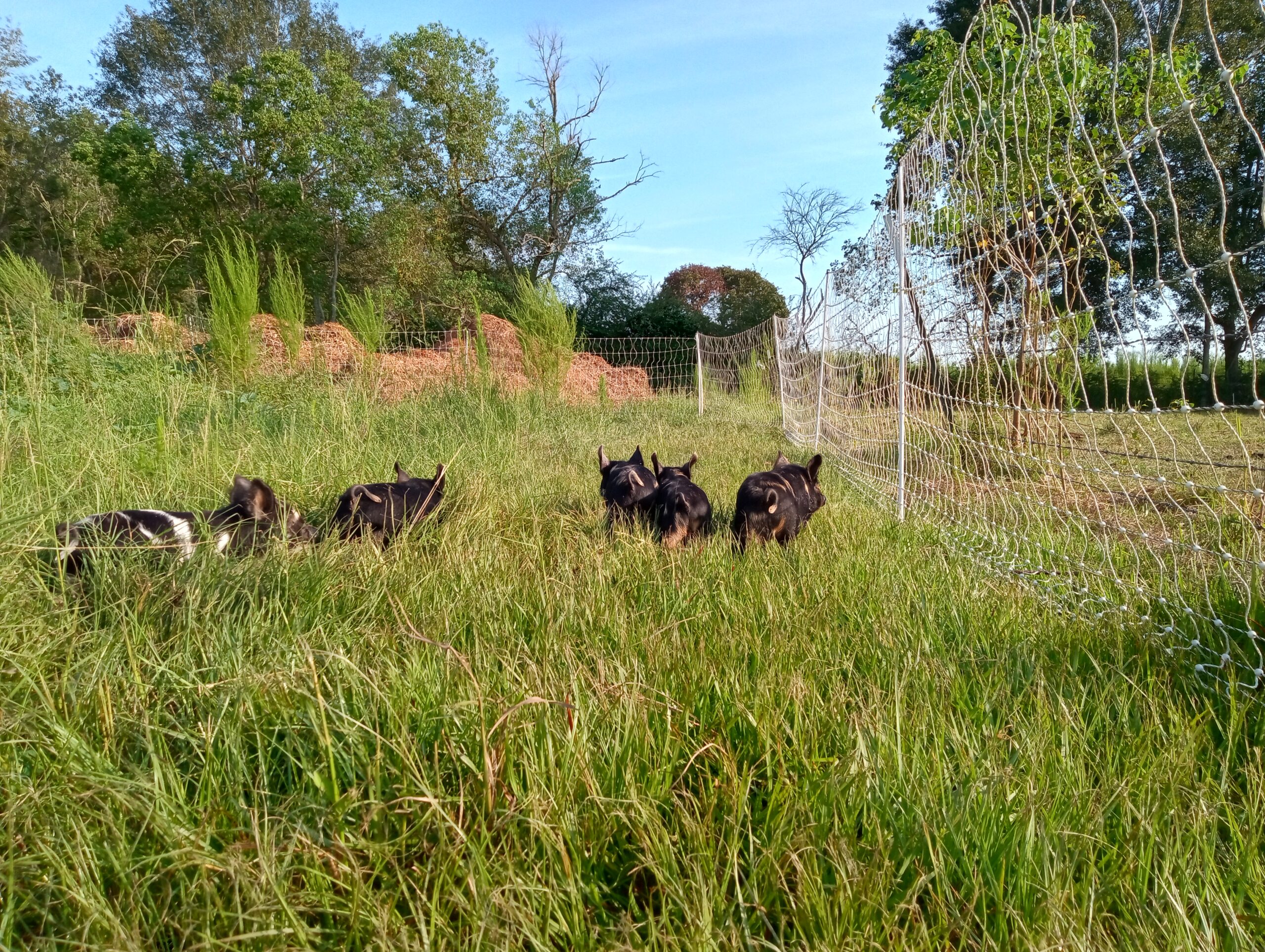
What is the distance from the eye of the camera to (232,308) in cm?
708

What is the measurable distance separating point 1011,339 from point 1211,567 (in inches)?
61.6

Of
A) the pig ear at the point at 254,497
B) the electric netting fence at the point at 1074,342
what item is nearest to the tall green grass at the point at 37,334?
the pig ear at the point at 254,497

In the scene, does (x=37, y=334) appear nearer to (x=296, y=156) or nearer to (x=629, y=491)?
(x=629, y=491)

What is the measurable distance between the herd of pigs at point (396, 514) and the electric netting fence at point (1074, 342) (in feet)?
2.99

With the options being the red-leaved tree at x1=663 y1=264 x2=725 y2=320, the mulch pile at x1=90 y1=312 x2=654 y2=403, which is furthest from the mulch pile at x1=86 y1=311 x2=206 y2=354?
the red-leaved tree at x1=663 y1=264 x2=725 y2=320

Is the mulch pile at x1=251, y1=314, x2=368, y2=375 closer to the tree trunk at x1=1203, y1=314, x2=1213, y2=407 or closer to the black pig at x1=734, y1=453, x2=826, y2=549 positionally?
the black pig at x1=734, y1=453, x2=826, y2=549

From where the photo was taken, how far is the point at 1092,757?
5.47ft

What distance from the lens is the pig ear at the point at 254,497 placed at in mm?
3385

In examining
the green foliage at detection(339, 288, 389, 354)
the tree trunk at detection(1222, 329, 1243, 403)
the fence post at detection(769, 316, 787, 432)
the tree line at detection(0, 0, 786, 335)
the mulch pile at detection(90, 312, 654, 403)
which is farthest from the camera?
the tree line at detection(0, 0, 786, 335)

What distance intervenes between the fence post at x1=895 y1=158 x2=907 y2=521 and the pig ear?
3406mm

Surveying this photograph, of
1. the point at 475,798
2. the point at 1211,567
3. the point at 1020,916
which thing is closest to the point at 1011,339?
the point at 1211,567

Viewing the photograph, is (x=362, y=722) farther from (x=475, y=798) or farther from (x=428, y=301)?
(x=428, y=301)

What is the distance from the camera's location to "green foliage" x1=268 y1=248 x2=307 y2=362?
7559 millimetres

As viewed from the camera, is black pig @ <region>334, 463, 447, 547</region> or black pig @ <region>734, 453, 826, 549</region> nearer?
black pig @ <region>334, 463, 447, 547</region>
